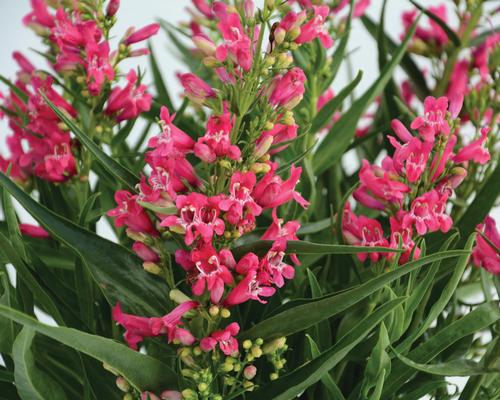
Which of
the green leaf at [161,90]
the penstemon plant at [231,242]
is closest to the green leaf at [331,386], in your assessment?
the penstemon plant at [231,242]

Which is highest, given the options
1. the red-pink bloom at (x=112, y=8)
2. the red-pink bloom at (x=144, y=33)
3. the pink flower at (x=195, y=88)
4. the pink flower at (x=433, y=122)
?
the red-pink bloom at (x=112, y=8)

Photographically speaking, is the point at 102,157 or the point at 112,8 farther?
the point at 112,8

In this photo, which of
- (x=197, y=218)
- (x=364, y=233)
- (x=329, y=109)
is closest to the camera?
(x=197, y=218)

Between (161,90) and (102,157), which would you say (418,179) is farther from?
(161,90)

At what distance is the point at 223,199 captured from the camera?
15.8 inches

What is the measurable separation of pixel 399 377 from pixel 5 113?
387 mm

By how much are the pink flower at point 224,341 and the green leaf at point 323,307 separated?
19 millimetres

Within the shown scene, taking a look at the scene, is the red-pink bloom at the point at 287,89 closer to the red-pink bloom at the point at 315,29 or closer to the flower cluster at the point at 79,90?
the red-pink bloom at the point at 315,29

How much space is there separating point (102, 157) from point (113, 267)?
70mm

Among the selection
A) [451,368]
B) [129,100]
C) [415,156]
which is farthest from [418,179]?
[129,100]

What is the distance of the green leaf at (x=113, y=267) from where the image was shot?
450mm

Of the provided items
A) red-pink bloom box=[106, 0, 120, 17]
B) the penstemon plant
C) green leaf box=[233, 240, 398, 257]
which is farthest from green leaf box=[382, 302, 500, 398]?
red-pink bloom box=[106, 0, 120, 17]

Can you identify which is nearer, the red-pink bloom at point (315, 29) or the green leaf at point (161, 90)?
the red-pink bloom at point (315, 29)

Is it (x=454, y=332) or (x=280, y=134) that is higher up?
(x=280, y=134)
